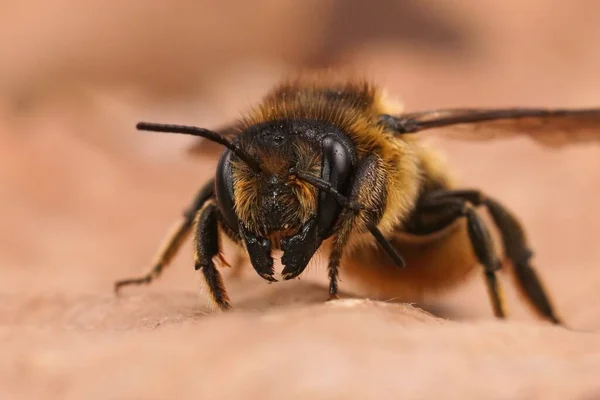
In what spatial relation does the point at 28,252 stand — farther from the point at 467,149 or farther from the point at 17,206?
the point at 467,149

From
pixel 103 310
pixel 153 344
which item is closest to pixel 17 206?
pixel 103 310

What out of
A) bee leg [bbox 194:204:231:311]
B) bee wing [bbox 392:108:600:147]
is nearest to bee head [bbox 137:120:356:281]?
bee leg [bbox 194:204:231:311]

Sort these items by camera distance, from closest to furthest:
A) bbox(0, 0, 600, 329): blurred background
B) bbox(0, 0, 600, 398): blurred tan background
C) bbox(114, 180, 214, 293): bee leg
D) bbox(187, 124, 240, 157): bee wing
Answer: bbox(114, 180, 214, 293): bee leg, bbox(187, 124, 240, 157): bee wing, bbox(0, 0, 600, 398): blurred tan background, bbox(0, 0, 600, 329): blurred background

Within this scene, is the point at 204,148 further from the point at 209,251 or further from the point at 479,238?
the point at 479,238

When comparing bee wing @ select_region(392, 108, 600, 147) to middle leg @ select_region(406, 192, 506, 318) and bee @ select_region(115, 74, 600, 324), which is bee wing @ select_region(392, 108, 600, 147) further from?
middle leg @ select_region(406, 192, 506, 318)

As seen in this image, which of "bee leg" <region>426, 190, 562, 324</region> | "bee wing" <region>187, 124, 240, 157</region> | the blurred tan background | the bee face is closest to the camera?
the bee face
